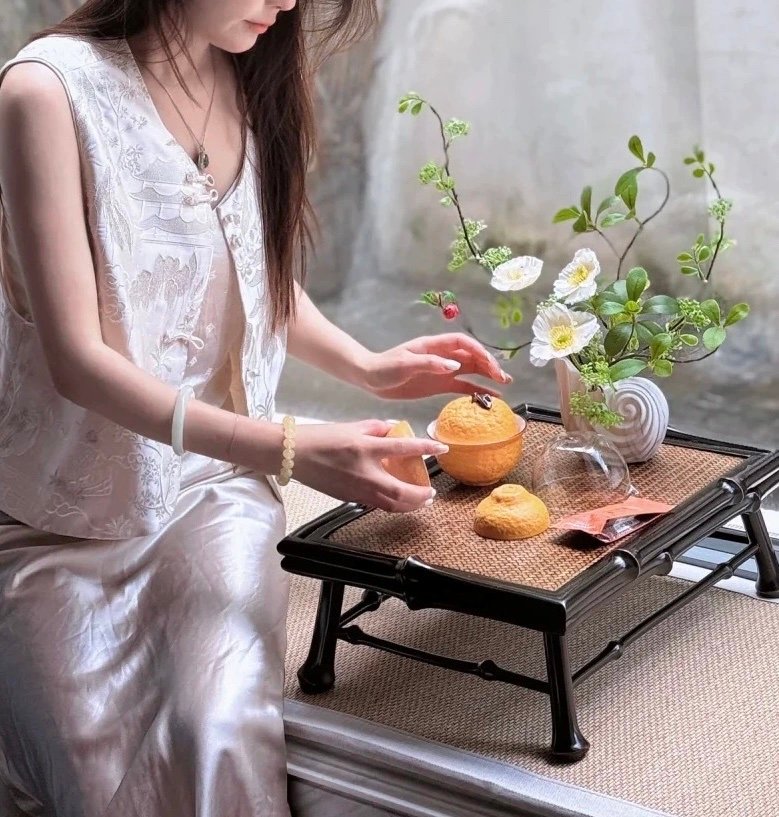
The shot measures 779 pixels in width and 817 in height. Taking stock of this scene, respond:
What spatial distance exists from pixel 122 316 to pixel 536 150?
44.1 inches

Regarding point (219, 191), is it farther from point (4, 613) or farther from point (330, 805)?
point (330, 805)

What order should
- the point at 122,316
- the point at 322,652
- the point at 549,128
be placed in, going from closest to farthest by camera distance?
the point at 122,316 → the point at 322,652 → the point at 549,128

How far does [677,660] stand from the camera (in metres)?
1.47

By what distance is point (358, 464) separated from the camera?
1.25m

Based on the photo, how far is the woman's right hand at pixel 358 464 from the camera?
1.25 metres

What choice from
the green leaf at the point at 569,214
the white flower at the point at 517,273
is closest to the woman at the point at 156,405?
the white flower at the point at 517,273

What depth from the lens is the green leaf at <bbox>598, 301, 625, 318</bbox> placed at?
141cm

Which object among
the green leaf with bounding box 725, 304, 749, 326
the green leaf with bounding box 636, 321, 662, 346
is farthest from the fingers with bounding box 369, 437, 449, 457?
the green leaf with bounding box 725, 304, 749, 326

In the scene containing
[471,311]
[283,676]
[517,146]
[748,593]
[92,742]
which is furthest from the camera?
[471,311]

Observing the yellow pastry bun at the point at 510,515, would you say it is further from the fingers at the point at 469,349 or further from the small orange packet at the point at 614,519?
the fingers at the point at 469,349

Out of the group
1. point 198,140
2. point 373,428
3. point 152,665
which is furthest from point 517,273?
point 152,665

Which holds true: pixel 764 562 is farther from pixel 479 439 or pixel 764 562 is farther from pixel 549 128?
pixel 549 128

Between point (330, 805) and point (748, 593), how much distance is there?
0.65m

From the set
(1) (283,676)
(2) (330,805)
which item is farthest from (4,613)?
(2) (330,805)
